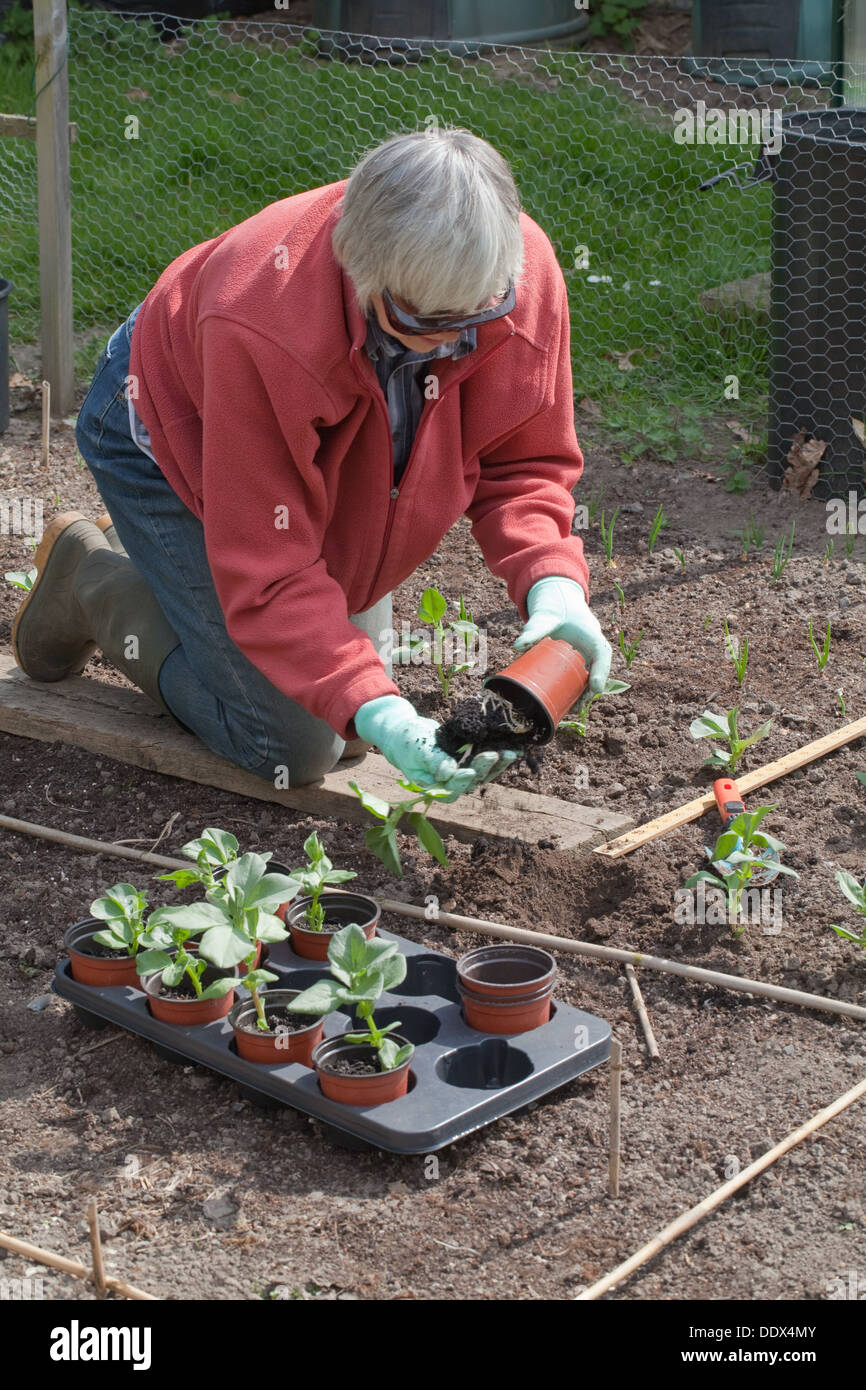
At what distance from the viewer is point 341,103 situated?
6230mm

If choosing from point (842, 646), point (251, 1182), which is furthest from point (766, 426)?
point (251, 1182)

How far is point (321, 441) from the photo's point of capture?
2.40 m

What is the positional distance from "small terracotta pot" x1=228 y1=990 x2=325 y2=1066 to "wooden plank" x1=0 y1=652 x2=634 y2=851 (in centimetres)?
69

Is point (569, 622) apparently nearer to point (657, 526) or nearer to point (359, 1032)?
point (359, 1032)

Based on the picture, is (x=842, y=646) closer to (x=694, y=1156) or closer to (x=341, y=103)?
(x=694, y=1156)

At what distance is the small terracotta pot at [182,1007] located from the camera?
210 cm

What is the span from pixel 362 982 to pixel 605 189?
4.62 metres

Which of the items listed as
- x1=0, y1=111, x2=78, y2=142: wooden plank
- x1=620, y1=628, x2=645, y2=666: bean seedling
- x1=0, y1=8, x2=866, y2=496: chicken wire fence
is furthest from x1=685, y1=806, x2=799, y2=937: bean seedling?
x1=0, y1=111, x2=78, y2=142: wooden plank

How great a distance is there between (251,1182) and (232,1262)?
0.47 feet

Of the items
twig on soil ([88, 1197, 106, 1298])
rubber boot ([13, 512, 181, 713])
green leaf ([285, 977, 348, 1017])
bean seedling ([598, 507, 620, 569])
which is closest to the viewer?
twig on soil ([88, 1197, 106, 1298])

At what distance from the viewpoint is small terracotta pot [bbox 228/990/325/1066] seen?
2014 millimetres

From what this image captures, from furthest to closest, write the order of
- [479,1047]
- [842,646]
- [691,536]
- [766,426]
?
[766,426] → [691,536] → [842,646] → [479,1047]

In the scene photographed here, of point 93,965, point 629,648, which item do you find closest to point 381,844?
point 93,965

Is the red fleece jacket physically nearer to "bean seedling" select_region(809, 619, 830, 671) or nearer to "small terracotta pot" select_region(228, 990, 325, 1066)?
"small terracotta pot" select_region(228, 990, 325, 1066)
